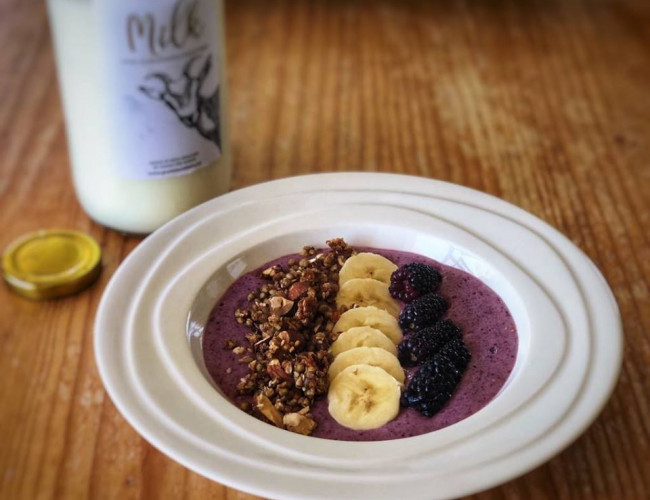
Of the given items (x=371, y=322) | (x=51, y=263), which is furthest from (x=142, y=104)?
(x=371, y=322)

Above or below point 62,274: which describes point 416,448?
above

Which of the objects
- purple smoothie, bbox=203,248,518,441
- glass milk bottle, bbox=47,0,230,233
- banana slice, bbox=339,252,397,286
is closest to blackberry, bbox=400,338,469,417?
purple smoothie, bbox=203,248,518,441

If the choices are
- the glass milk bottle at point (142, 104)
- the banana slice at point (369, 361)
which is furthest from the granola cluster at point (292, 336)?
the glass milk bottle at point (142, 104)

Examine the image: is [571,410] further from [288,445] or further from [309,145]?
[309,145]

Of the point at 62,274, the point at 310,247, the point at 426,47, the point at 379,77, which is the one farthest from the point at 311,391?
the point at 426,47

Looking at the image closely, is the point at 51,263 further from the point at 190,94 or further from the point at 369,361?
the point at 369,361

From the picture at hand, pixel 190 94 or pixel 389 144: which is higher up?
pixel 190 94
